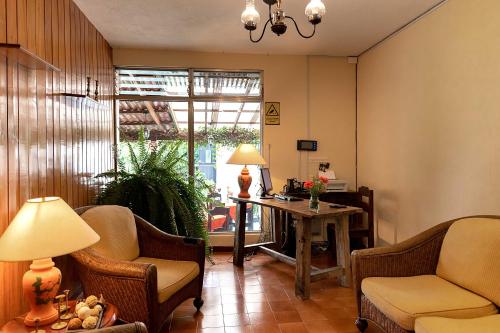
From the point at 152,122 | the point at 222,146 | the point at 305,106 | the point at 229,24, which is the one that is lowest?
the point at 222,146

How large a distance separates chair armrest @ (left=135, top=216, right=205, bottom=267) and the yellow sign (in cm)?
217

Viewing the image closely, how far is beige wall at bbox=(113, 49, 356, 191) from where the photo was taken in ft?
14.2

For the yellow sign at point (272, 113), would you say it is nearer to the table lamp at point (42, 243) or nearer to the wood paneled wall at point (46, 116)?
the wood paneled wall at point (46, 116)

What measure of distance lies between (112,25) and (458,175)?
348 centimetres

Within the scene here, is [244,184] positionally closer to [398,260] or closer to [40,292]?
[398,260]

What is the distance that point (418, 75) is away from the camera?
3197 millimetres

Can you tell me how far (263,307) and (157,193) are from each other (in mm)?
1388

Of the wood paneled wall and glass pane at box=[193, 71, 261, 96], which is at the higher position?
glass pane at box=[193, 71, 261, 96]

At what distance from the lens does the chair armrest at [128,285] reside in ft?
6.48

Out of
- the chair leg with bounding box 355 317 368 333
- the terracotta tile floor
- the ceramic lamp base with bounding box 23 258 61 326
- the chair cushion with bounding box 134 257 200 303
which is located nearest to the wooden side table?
the ceramic lamp base with bounding box 23 258 61 326

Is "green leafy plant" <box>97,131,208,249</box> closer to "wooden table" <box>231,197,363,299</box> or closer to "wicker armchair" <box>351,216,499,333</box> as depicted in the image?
"wooden table" <box>231,197,363,299</box>

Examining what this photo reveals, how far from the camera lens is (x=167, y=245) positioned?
2.68 metres

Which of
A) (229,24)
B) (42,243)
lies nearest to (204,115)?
(229,24)

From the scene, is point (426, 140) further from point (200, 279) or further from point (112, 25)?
point (112, 25)
